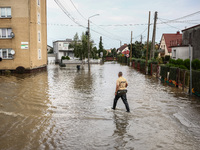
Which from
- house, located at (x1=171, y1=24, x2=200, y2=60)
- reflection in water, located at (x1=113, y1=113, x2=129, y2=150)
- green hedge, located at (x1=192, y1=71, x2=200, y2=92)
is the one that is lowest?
reflection in water, located at (x1=113, y1=113, x2=129, y2=150)

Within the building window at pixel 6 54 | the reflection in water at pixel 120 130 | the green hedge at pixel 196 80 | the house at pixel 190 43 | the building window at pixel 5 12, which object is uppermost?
the building window at pixel 5 12

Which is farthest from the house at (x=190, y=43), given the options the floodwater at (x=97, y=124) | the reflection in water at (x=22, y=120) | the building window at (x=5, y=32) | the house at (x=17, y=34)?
the reflection in water at (x=22, y=120)

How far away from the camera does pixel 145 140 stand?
5617mm

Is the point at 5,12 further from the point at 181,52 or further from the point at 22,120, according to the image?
the point at 181,52

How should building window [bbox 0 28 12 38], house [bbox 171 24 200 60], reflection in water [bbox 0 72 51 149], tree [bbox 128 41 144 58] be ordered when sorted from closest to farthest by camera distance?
reflection in water [bbox 0 72 51 149], building window [bbox 0 28 12 38], house [bbox 171 24 200 60], tree [bbox 128 41 144 58]

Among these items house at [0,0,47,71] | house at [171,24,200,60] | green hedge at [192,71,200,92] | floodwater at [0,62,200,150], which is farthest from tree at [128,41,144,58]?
floodwater at [0,62,200,150]

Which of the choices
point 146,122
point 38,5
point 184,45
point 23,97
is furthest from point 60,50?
point 146,122

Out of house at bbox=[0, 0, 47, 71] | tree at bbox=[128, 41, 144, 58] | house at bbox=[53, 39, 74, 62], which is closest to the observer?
house at bbox=[0, 0, 47, 71]

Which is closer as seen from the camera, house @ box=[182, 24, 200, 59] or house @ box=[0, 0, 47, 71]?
house @ box=[0, 0, 47, 71]

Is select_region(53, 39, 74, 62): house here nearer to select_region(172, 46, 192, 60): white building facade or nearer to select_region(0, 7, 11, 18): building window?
select_region(172, 46, 192, 60): white building facade

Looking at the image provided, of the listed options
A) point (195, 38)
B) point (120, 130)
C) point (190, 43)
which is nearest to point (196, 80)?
point (120, 130)

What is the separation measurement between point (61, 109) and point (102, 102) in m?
2.29

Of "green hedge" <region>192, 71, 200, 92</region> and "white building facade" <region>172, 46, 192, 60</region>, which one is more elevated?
"white building facade" <region>172, 46, 192, 60</region>

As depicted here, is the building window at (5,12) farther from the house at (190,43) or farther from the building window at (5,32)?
the house at (190,43)
